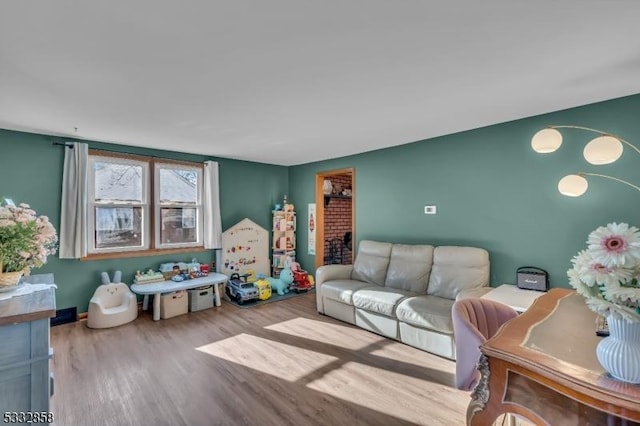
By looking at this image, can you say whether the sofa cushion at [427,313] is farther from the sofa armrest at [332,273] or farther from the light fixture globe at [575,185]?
the light fixture globe at [575,185]

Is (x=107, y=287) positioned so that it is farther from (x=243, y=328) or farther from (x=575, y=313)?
(x=575, y=313)

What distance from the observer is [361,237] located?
487 centimetres

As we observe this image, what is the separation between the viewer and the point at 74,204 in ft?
12.4

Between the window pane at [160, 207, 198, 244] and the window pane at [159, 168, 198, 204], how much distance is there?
16 centimetres

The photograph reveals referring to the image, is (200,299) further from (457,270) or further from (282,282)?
(457,270)

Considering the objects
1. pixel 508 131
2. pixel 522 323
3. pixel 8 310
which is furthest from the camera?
pixel 508 131

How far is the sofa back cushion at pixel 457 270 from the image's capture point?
324cm

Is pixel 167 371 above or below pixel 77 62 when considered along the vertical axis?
below

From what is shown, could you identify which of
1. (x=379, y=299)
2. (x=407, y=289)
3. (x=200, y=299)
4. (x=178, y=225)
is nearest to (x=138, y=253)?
(x=178, y=225)

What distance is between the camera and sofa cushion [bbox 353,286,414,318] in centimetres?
330

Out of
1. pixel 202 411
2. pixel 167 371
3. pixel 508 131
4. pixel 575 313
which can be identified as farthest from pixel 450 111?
pixel 167 371

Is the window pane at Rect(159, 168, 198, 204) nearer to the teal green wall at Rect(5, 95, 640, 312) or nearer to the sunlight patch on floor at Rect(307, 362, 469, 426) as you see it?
the teal green wall at Rect(5, 95, 640, 312)

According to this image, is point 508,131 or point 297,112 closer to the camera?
point 297,112

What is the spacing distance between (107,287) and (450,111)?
15.2ft
